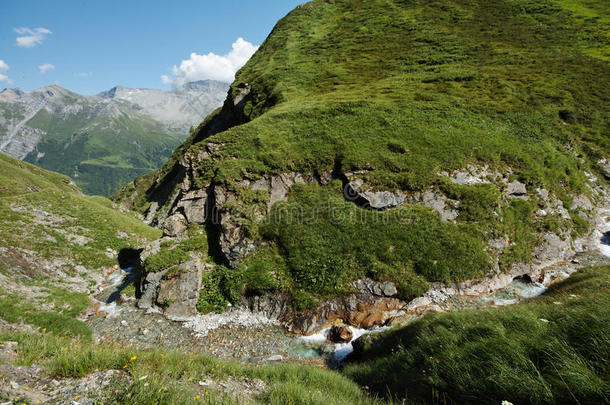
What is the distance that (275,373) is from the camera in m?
9.66

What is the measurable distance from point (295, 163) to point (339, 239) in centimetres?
1107

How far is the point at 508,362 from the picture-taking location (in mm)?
6148

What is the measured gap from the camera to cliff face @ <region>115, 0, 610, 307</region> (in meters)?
21.1

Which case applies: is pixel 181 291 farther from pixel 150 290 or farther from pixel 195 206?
pixel 195 206

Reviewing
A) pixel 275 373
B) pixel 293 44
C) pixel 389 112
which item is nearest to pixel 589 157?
pixel 389 112

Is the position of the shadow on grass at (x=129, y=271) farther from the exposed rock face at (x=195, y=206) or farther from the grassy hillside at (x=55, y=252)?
the exposed rock face at (x=195, y=206)

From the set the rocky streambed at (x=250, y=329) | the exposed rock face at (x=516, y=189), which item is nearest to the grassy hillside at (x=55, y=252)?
the rocky streambed at (x=250, y=329)

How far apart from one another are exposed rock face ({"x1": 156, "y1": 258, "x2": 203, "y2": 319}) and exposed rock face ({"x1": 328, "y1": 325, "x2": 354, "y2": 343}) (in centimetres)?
1074

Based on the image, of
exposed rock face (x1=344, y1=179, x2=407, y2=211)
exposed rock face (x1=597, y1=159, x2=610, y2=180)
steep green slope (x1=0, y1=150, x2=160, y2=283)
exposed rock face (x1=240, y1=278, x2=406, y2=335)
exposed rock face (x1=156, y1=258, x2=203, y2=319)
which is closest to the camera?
exposed rock face (x1=240, y1=278, x2=406, y2=335)

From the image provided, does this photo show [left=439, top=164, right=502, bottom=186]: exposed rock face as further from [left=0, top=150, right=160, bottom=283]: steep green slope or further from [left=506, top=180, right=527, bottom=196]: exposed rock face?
[left=0, top=150, right=160, bottom=283]: steep green slope

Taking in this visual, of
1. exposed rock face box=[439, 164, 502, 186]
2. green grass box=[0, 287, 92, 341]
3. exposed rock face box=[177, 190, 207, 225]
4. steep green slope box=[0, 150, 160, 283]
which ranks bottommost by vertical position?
green grass box=[0, 287, 92, 341]

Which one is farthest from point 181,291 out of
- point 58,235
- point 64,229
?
point 64,229

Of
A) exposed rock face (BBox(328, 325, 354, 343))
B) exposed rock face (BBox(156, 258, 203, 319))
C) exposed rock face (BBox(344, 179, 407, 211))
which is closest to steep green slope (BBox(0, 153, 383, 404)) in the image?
exposed rock face (BBox(156, 258, 203, 319))

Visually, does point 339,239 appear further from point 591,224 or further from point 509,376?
point 591,224
